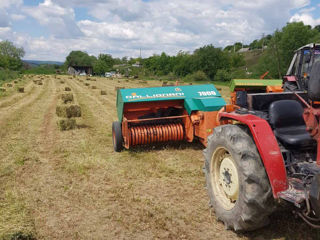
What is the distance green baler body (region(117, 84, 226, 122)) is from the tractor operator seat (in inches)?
95.0

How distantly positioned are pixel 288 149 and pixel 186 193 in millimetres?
1452

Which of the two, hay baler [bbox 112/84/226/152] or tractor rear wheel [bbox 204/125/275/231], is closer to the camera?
tractor rear wheel [bbox 204/125/275/231]

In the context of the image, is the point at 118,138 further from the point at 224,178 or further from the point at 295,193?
the point at 295,193

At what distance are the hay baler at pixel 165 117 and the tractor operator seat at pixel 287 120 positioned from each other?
2.37 m

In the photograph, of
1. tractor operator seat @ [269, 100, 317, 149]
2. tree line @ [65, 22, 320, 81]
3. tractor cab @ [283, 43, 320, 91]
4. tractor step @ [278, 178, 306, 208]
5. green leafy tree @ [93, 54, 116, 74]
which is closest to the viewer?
tractor step @ [278, 178, 306, 208]

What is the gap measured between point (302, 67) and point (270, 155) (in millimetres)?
5859

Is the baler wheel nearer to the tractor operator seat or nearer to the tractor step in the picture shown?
the tractor operator seat

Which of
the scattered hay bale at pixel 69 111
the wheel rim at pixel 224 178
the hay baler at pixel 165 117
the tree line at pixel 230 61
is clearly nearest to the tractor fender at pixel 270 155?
the wheel rim at pixel 224 178

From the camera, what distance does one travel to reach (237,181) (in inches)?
107

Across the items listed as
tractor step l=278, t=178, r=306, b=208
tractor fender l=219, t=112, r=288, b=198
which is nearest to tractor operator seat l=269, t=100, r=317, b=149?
tractor fender l=219, t=112, r=288, b=198

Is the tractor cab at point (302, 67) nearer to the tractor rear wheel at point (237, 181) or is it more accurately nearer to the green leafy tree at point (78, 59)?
the tractor rear wheel at point (237, 181)

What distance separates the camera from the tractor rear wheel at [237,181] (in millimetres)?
2412

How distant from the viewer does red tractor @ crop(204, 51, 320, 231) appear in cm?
231

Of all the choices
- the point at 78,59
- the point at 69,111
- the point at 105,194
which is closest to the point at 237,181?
the point at 105,194
